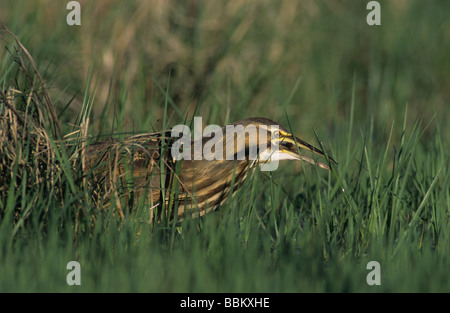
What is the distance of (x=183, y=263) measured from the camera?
3465mm

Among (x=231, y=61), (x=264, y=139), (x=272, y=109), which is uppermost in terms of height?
(x=231, y=61)

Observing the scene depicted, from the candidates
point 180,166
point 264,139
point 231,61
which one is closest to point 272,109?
point 231,61

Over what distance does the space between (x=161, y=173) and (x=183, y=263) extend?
0.82 m

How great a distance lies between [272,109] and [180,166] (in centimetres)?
285

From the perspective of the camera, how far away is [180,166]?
4.38 metres

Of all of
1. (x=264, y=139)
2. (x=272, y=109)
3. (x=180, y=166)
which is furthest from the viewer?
(x=272, y=109)

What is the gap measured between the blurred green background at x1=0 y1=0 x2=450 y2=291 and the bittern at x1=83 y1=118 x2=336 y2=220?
0.18m

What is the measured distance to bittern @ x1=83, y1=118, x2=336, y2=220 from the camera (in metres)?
4.26

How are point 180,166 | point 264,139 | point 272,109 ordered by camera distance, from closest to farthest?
point 180,166 < point 264,139 < point 272,109

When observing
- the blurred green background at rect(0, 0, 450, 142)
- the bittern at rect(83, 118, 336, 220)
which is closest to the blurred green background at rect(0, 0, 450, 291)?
the blurred green background at rect(0, 0, 450, 142)

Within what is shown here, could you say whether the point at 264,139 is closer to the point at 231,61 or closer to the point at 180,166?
the point at 180,166

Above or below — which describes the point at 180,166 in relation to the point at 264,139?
below

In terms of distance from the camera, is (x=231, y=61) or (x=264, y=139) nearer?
(x=264, y=139)

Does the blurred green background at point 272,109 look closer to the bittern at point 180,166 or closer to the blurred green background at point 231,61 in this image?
the blurred green background at point 231,61
